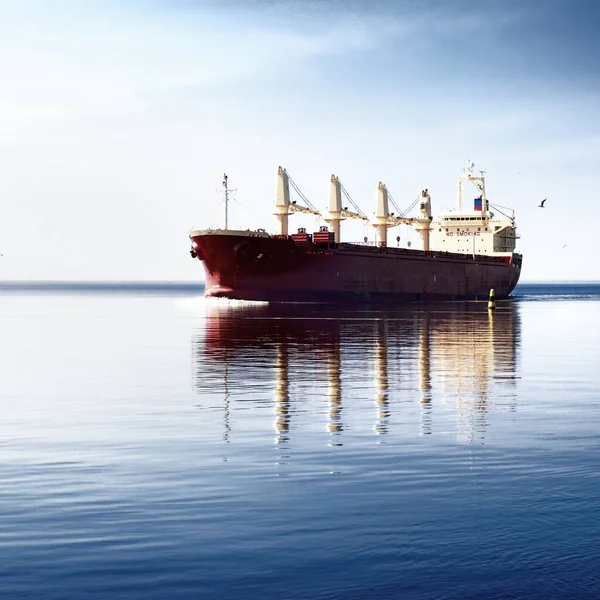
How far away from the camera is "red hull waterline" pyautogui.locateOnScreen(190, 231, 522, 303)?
3802 inches

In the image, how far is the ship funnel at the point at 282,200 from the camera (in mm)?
110750

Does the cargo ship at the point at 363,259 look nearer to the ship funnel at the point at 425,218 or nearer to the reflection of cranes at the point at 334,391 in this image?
the ship funnel at the point at 425,218

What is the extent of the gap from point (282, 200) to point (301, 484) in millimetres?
98035

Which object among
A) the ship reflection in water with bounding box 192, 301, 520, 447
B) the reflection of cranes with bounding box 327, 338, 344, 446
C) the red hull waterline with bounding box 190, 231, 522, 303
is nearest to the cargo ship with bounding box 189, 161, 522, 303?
the red hull waterline with bounding box 190, 231, 522, 303

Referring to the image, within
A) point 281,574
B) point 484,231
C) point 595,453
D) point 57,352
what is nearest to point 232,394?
point 595,453

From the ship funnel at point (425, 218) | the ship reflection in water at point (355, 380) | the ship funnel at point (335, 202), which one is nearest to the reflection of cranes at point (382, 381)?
the ship reflection in water at point (355, 380)

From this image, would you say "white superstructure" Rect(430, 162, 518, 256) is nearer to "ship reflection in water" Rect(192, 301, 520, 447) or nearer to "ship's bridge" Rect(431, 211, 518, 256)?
"ship's bridge" Rect(431, 211, 518, 256)

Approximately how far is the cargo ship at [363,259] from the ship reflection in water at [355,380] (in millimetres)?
39618

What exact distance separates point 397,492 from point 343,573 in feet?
11.9

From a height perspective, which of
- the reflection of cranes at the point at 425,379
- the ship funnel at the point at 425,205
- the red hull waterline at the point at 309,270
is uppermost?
the ship funnel at the point at 425,205

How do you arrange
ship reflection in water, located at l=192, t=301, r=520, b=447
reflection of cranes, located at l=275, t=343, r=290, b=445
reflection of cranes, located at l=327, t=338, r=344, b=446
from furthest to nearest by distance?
ship reflection in water, located at l=192, t=301, r=520, b=447 < reflection of cranes, located at l=327, t=338, r=344, b=446 < reflection of cranes, located at l=275, t=343, r=290, b=445

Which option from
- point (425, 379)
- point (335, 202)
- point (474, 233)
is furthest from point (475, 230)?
point (425, 379)

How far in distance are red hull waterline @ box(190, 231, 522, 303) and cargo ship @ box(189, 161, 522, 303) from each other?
0.10 m

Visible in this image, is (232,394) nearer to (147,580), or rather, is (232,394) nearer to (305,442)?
(305,442)
